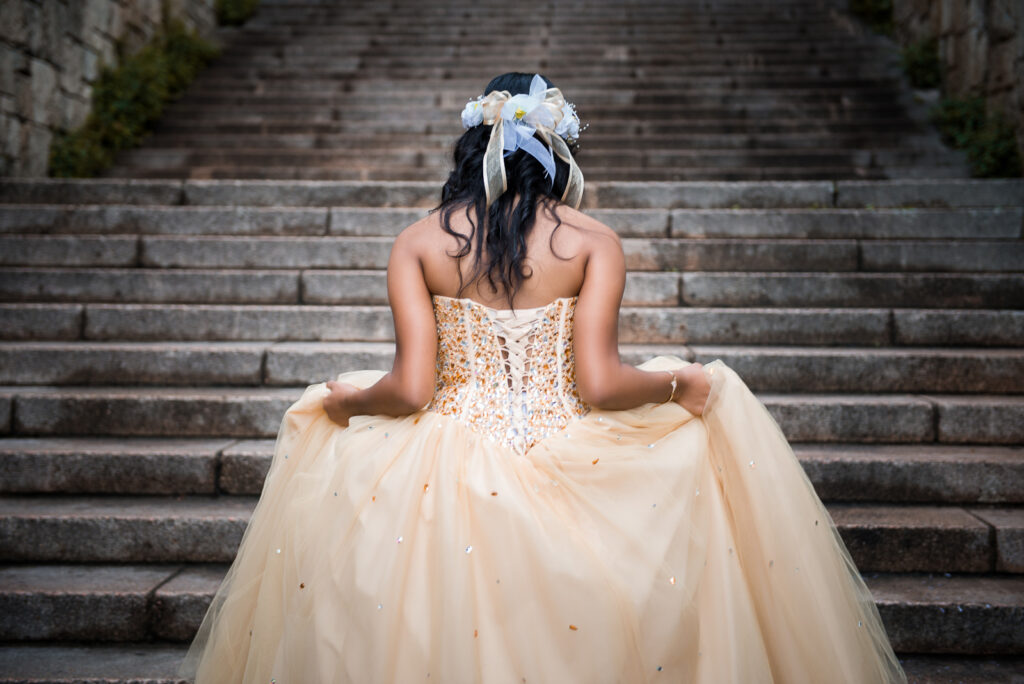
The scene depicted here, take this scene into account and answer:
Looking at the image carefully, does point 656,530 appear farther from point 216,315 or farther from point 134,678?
point 216,315

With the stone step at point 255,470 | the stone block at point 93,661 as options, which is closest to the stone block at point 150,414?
the stone step at point 255,470

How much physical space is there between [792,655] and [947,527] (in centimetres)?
145

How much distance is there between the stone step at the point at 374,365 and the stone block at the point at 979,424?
0.28 m

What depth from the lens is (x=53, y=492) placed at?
309 cm

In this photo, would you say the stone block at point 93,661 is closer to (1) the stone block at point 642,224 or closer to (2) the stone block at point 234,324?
(2) the stone block at point 234,324

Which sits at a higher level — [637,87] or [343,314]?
[637,87]

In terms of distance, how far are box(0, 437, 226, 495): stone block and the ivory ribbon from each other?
6.90ft

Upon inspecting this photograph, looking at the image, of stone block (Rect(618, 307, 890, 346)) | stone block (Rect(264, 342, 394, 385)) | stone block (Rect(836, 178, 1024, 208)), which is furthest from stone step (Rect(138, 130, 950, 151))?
stone block (Rect(264, 342, 394, 385))

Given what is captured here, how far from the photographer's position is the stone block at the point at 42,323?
13.0 feet

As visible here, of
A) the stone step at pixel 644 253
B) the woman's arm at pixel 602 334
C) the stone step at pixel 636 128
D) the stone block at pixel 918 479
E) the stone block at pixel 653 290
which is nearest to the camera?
the woman's arm at pixel 602 334

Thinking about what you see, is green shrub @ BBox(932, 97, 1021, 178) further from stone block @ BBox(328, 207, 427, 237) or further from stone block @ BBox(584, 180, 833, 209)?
stone block @ BBox(328, 207, 427, 237)

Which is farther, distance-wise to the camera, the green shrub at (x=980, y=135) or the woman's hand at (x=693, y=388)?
the green shrub at (x=980, y=135)

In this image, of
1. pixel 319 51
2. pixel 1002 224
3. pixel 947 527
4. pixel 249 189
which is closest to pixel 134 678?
pixel 947 527

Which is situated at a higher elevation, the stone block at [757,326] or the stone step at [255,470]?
the stone block at [757,326]
